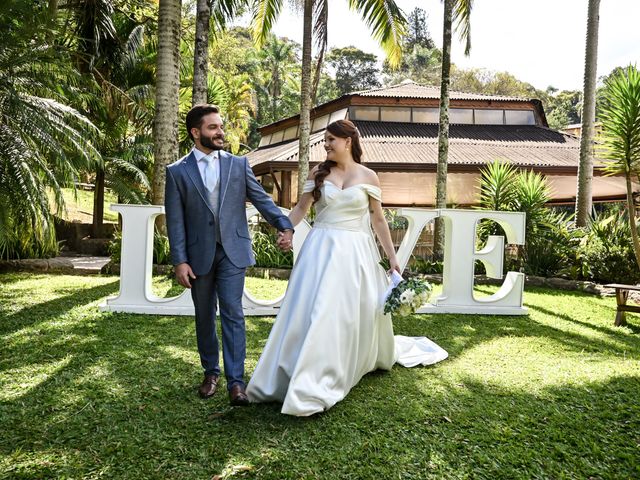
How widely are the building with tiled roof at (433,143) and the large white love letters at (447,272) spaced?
843 centimetres

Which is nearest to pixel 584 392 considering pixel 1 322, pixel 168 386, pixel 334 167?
pixel 334 167

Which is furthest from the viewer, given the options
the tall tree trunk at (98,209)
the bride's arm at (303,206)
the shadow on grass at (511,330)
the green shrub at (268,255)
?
the tall tree trunk at (98,209)

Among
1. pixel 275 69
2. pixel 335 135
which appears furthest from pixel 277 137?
pixel 275 69

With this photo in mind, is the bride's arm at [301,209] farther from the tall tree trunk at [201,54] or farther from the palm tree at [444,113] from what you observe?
the palm tree at [444,113]

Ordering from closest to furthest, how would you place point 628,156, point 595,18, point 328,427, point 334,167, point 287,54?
1. point 328,427
2. point 334,167
3. point 628,156
4. point 595,18
5. point 287,54

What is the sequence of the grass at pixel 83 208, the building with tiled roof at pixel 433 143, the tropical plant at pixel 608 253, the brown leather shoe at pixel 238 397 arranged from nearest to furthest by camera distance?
the brown leather shoe at pixel 238 397 → the tropical plant at pixel 608 253 → the building with tiled roof at pixel 433 143 → the grass at pixel 83 208

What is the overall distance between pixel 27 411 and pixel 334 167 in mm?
2741

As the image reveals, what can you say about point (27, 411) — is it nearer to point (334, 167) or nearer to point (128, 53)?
point (334, 167)

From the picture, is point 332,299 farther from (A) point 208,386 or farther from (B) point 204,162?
(B) point 204,162

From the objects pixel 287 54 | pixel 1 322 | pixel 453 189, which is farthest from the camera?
pixel 287 54

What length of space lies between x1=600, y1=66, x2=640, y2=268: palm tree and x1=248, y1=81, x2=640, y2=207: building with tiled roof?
836 cm

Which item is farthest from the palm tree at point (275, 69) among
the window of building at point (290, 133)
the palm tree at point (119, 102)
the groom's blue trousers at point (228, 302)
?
the groom's blue trousers at point (228, 302)

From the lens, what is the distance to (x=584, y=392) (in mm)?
4180

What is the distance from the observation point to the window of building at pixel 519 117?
71.1ft
